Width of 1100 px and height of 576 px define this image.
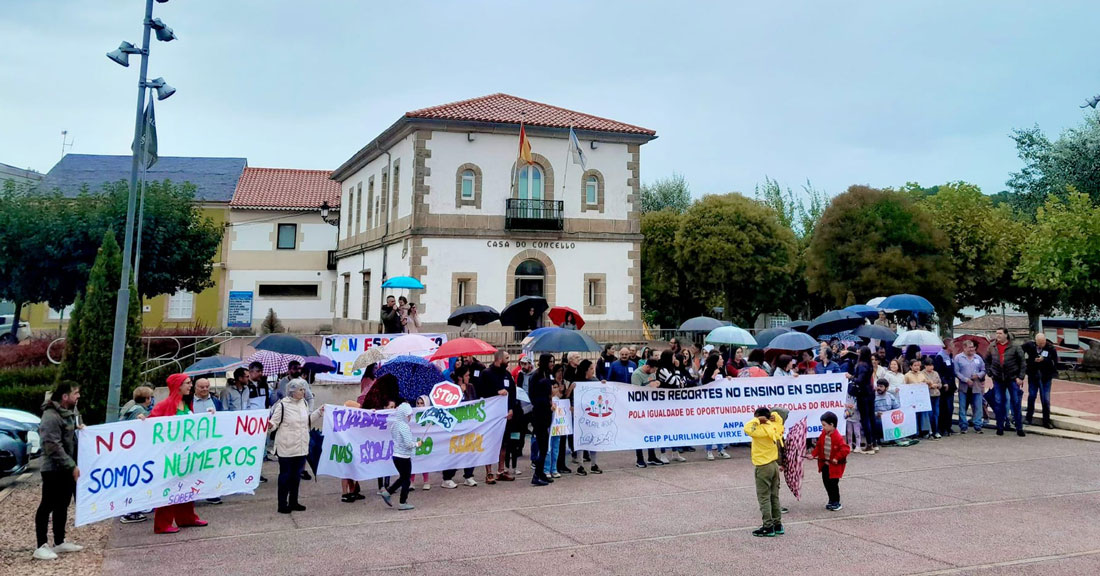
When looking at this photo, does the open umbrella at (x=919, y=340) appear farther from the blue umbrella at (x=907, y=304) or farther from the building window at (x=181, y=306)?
the building window at (x=181, y=306)

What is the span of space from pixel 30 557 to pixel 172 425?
1827mm

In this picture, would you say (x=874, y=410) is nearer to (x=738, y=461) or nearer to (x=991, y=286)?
(x=738, y=461)

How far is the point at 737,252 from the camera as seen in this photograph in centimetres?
3866

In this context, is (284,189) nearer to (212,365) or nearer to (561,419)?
(212,365)

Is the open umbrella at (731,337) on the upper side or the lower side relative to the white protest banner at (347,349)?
upper

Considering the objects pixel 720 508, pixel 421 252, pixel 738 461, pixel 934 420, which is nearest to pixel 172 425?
pixel 720 508

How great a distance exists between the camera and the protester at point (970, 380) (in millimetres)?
15141

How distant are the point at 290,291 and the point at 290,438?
37871 mm

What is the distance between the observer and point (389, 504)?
380 inches

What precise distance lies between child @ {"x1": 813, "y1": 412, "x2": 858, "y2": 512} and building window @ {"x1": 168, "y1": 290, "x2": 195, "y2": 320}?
42462 mm

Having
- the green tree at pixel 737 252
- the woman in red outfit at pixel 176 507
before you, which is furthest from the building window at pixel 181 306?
the woman in red outfit at pixel 176 507

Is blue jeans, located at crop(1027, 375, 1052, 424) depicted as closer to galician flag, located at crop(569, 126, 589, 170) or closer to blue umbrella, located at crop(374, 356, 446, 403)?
blue umbrella, located at crop(374, 356, 446, 403)

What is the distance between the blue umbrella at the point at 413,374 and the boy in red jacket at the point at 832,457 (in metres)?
6.19

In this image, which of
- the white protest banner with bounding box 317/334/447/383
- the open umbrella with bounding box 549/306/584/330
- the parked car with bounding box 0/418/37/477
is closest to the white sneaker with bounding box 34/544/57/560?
the parked car with bounding box 0/418/37/477
